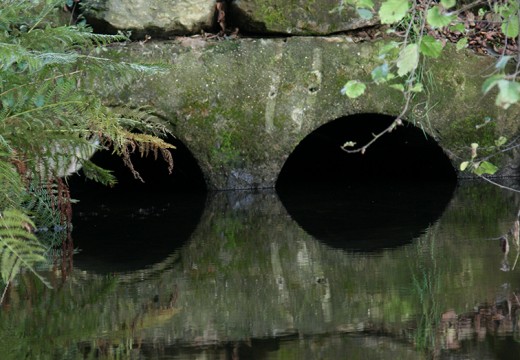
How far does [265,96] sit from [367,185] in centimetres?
139

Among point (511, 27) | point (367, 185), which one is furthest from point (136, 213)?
point (511, 27)

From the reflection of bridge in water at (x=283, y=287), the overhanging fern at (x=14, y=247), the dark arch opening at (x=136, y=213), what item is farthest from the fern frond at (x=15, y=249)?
the dark arch opening at (x=136, y=213)

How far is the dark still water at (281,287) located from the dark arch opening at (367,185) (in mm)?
42

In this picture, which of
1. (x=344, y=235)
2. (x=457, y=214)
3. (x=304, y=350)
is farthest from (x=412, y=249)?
(x=304, y=350)

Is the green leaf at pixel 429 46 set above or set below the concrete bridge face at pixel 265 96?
below

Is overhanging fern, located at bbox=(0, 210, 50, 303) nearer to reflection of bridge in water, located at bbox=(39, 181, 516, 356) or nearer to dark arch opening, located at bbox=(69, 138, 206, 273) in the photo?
reflection of bridge in water, located at bbox=(39, 181, 516, 356)

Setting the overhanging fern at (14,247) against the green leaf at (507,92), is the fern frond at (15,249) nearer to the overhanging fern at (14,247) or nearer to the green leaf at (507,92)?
the overhanging fern at (14,247)

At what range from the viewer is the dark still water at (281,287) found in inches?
153

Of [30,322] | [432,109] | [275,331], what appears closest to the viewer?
[275,331]

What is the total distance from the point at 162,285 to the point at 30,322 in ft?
2.92

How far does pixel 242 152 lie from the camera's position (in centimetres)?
887

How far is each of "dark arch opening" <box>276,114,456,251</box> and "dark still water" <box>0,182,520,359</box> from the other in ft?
0.14

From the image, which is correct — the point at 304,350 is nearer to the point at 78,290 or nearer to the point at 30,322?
the point at 30,322

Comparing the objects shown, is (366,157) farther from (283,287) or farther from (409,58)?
(409,58)
